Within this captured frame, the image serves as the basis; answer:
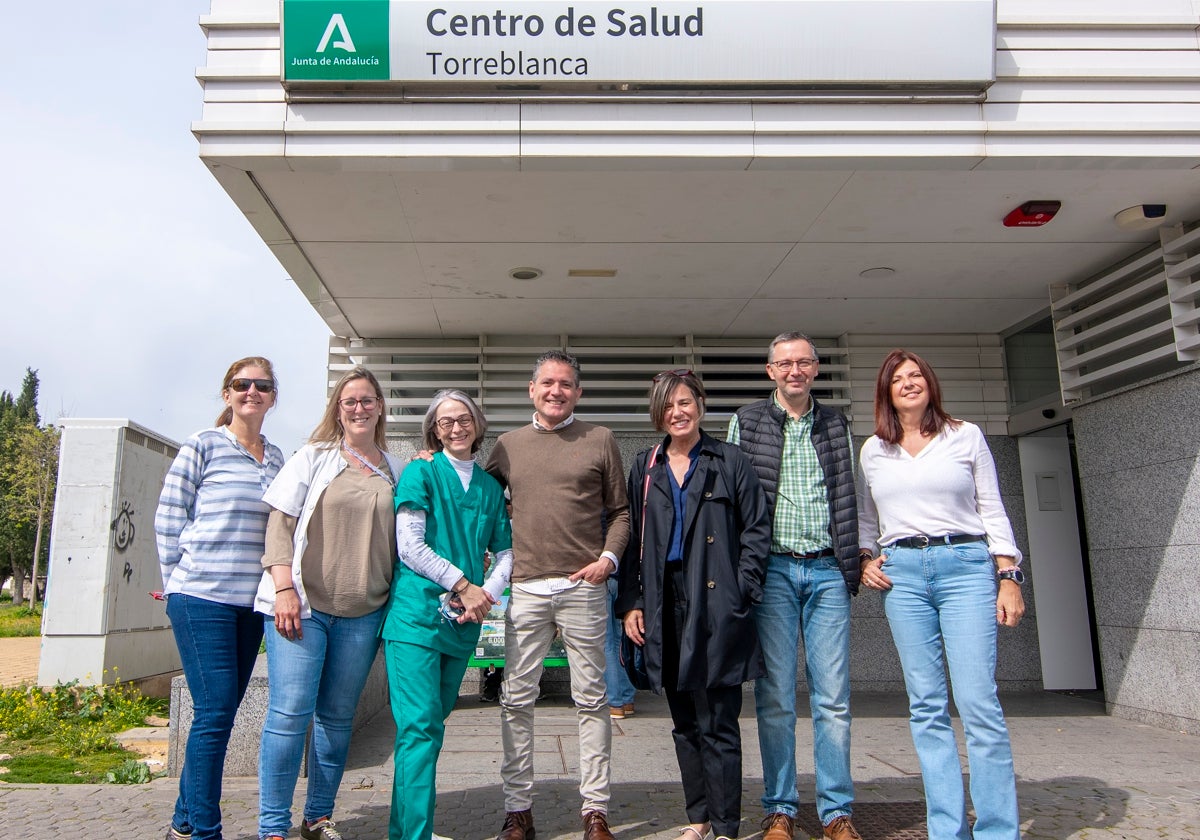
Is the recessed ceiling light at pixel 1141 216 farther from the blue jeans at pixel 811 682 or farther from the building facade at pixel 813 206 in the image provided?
the blue jeans at pixel 811 682

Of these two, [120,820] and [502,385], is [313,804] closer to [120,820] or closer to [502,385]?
[120,820]

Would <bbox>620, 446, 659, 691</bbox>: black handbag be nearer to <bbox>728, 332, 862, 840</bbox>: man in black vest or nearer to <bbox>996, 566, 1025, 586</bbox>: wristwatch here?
<bbox>728, 332, 862, 840</bbox>: man in black vest

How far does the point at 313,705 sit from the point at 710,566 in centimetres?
164

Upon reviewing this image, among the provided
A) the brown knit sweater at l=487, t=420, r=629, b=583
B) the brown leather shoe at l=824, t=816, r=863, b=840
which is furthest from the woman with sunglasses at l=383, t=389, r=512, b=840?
the brown leather shoe at l=824, t=816, r=863, b=840

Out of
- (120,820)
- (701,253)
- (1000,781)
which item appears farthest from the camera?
(701,253)

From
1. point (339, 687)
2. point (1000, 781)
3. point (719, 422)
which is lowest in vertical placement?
point (1000, 781)

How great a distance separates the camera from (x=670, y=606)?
3645 mm

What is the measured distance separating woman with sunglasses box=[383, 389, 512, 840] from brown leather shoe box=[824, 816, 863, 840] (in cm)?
161

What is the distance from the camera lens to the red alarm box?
19.3 ft

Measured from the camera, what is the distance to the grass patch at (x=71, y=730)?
4.77 meters

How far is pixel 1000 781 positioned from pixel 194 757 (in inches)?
119

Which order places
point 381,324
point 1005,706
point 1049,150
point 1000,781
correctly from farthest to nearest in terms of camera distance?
point 381,324
point 1005,706
point 1049,150
point 1000,781

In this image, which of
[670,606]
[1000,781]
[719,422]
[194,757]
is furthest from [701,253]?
[194,757]

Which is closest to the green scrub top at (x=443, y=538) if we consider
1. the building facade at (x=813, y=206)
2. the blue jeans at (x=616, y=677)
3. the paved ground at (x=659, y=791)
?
the paved ground at (x=659, y=791)
